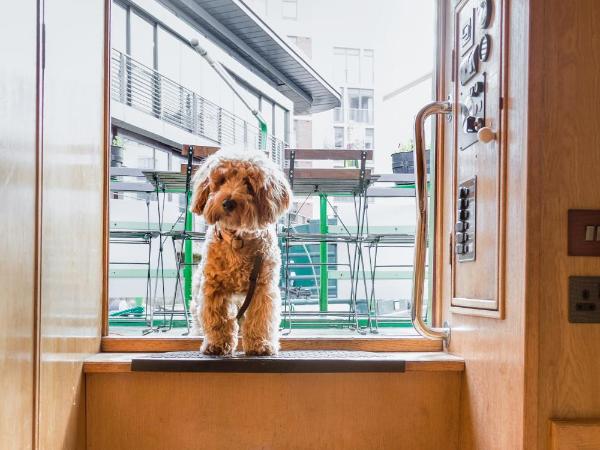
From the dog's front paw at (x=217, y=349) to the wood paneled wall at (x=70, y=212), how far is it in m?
0.45

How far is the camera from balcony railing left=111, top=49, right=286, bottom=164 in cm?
484

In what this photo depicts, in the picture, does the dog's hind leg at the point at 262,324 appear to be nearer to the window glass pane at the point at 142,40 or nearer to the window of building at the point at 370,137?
the window of building at the point at 370,137

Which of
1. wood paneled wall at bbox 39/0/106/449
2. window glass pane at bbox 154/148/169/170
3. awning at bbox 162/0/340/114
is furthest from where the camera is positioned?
window glass pane at bbox 154/148/169/170

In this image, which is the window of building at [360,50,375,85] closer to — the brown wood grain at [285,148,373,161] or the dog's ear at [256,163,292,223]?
the brown wood grain at [285,148,373,161]

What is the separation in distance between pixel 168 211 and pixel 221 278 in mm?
3160

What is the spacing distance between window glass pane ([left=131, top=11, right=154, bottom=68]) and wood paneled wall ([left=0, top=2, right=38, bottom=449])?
12.2ft

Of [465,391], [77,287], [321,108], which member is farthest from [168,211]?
[465,391]

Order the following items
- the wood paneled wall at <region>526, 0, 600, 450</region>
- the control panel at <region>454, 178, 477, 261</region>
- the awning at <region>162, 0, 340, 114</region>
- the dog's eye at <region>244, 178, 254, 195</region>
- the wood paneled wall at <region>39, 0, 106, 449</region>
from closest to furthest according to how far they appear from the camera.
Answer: the wood paneled wall at <region>526, 0, 600, 450</region> < the wood paneled wall at <region>39, 0, 106, 449</region> < the control panel at <region>454, 178, 477, 261</region> < the dog's eye at <region>244, 178, 254, 195</region> < the awning at <region>162, 0, 340, 114</region>

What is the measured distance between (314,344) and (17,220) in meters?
1.28

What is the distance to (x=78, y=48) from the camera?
186 cm

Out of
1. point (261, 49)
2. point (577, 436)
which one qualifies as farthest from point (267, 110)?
point (577, 436)

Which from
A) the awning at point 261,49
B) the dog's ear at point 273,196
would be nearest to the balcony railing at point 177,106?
the awning at point 261,49

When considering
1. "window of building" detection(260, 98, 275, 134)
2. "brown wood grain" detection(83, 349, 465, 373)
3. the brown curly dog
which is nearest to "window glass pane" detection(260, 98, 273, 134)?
"window of building" detection(260, 98, 275, 134)

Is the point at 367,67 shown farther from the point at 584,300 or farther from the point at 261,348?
the point at 584,300
